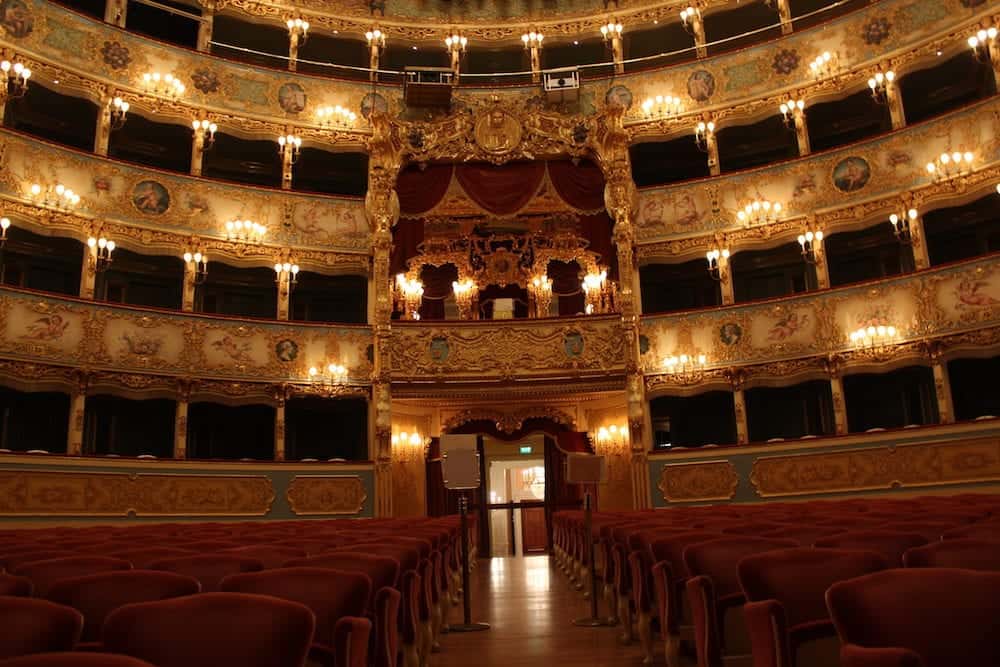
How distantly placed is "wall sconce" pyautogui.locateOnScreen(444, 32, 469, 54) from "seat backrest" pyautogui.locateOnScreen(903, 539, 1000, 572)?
Answer: 737 inches

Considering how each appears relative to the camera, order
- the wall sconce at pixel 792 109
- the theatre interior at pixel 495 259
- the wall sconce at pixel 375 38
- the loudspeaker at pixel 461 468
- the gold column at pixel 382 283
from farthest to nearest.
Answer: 1. the wall sconce at pixel 375 38
2. the wall sconce at pixel 792 109
3. the gold column at pixel 382 283
4. the theatre interior at pixel 495 259
5. the loudspeaker at pixel 461 468

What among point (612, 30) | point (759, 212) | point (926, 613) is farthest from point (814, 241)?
point (926, 613)

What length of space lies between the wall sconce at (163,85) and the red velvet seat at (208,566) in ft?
51.9

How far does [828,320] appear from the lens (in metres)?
15.9

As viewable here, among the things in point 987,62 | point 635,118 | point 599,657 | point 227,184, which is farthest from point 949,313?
point 227,184

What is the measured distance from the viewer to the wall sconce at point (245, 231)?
17.3m

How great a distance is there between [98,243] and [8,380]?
10.5ft

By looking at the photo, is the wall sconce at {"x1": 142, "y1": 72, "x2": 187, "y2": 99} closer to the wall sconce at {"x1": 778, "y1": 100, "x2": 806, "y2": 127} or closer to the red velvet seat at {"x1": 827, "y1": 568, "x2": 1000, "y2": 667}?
the wall sconce at {"x1": 778, "y1": 100, "x2": 806, "y2": 127}

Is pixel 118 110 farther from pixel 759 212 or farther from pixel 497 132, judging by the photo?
pixel 759 212

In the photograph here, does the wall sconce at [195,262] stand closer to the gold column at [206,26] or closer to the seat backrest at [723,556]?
the gold column at [206,26]

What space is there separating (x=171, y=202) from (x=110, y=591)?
1534cm

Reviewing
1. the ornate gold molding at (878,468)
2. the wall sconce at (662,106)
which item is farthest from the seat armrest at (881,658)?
the wall sconce at (662,106)

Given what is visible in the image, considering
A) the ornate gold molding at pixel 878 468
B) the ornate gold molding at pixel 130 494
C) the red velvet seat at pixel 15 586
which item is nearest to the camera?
the red velvet seat at pixel 15 586

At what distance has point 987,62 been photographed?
16.2 m
